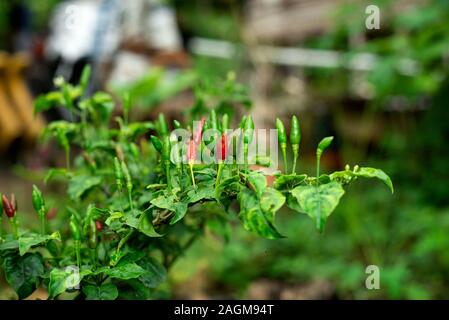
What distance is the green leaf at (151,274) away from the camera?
142 cm

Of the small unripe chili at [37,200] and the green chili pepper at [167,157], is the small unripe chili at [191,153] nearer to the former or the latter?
the green chili pepper at [167,157]

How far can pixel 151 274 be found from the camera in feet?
4.74

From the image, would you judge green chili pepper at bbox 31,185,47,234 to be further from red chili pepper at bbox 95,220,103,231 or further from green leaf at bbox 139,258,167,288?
green leaf at bbox 139,258,167,288

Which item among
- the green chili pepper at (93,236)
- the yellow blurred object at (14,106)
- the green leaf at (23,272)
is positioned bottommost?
the green leaf at (23,272)

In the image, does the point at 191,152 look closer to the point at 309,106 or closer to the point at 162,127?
the point at 162,127

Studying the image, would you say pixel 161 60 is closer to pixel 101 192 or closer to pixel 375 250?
pixel 375 250

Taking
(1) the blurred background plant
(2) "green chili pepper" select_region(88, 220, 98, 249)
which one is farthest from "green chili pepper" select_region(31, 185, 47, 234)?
(1) the blurred background plant

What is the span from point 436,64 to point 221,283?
91.2 inches

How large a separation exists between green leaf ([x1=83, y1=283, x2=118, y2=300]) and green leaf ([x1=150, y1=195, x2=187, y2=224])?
229mm

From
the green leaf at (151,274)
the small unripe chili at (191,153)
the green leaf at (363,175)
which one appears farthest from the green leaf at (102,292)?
the green leaf at (363,175)

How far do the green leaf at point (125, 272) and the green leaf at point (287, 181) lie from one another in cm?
35

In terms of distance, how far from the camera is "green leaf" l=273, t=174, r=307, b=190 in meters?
1.19
